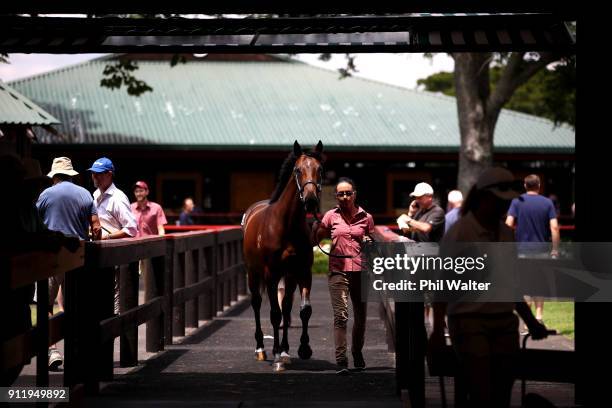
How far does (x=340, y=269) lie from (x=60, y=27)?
12.9ft

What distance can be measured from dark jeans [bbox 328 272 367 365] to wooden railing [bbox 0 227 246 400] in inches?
77.3

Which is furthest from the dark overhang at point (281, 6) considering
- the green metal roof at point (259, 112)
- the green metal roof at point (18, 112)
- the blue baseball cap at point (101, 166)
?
the green metal roof at point (259, 112)

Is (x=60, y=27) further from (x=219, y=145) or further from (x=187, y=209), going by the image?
(x=219, y=145)

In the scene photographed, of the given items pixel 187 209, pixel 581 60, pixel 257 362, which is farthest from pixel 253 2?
pixel 187 209

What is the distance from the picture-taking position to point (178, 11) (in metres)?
8.13

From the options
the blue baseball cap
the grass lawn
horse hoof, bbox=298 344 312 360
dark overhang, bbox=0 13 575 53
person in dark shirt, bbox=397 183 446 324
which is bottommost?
the grass lawn

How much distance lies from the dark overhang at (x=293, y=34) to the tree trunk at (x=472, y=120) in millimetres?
23508

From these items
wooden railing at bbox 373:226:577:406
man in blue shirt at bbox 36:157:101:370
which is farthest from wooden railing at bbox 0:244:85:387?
man in blue shirt at bbox 36:157:101:370

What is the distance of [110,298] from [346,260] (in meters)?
2.56

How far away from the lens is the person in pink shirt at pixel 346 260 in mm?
11031

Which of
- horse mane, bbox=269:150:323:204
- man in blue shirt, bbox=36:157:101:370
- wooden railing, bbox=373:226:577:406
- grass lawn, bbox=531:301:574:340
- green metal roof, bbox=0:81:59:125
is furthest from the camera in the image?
green metal roof, bbox=0:81:59:125

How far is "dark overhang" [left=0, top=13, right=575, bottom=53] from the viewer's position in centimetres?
869

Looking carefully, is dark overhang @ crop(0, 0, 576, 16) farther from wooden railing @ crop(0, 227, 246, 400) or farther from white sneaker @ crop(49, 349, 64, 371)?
white sneaker @ crop(49, 349, 64, 371)

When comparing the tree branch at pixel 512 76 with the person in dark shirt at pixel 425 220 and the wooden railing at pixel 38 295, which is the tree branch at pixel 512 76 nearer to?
A: the person in dark shirt at pixel 425 220
